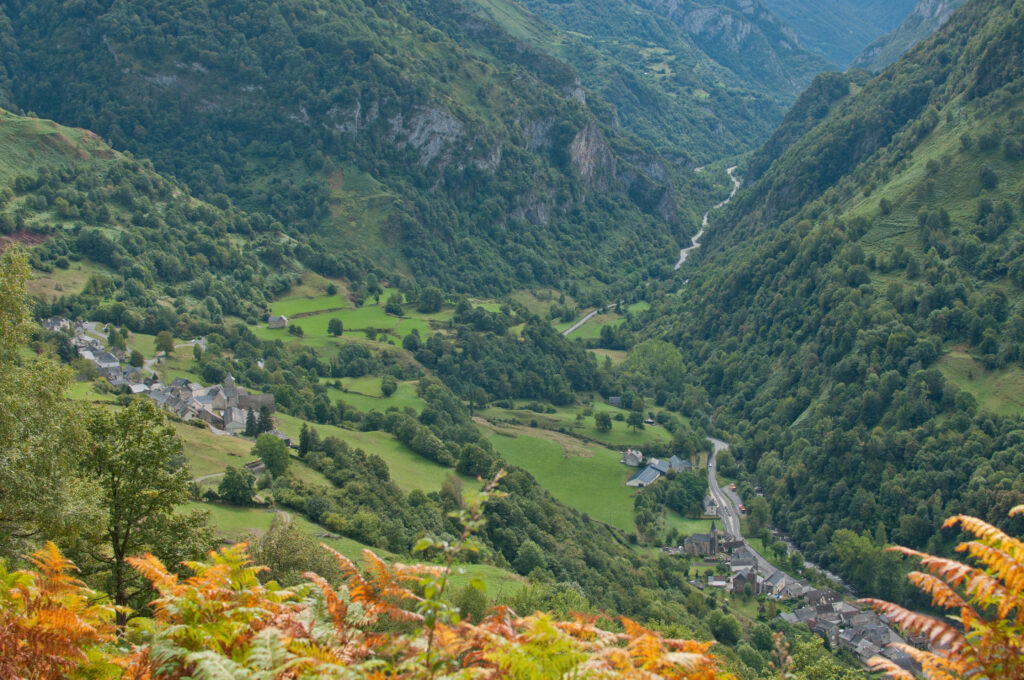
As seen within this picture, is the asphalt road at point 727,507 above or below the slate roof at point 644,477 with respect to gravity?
above

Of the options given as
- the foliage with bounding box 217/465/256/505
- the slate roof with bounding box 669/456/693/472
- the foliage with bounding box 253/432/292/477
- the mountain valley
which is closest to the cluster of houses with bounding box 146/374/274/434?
the mountain valley

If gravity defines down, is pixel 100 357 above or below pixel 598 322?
below

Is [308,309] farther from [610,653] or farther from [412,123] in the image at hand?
[610,653]

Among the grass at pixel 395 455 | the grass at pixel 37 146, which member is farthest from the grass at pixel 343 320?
the grass at pixel 37 146

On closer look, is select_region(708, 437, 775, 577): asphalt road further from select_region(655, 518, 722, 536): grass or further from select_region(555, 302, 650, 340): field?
select_region(555, 302, 650, 340): field

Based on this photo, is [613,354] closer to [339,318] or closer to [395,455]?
[339,318]

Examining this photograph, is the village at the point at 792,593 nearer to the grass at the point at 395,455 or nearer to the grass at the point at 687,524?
the grass at the point at 687,524

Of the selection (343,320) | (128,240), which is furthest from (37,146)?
(343,320)
